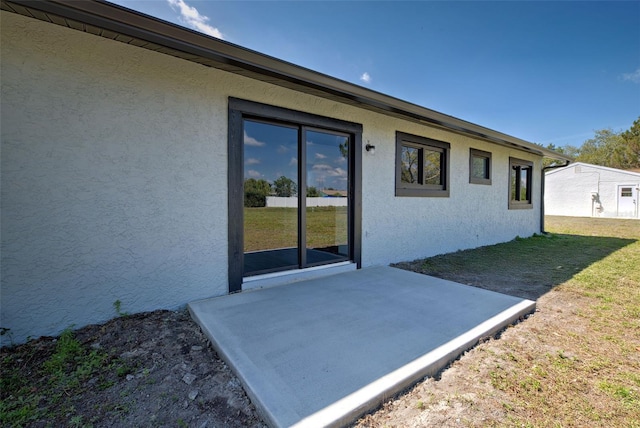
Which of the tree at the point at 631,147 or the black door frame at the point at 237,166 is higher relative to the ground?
the tree at the point at 631,147

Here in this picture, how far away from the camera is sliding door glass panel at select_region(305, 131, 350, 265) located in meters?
4.52

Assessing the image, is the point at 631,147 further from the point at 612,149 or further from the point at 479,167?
the point at 479,167

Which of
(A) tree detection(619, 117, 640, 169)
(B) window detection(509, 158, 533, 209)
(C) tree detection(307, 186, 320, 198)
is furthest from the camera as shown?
(A) tree detection(619, 117, 640, 169)

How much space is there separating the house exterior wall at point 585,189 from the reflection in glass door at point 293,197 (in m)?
23.4

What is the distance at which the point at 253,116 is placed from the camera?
3906 millimetres

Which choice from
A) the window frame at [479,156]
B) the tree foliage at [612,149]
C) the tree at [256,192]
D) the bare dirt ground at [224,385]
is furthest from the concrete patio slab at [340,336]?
the tree foliage at [612,149]

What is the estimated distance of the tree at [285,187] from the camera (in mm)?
4242

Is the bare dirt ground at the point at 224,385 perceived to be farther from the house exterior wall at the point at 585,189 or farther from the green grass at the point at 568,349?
the house exterior wall at the point at 585,189

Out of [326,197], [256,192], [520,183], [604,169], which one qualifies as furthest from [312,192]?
[604,169]

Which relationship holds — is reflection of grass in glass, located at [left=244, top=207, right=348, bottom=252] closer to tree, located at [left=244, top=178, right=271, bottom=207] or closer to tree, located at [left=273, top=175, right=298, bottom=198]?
tree, located at [left=244, top=178, right=271, bottom=207]

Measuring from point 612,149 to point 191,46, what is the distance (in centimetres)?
4552

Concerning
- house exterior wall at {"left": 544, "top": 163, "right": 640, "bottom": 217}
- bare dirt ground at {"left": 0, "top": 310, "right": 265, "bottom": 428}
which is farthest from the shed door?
bare dirt ground at {"left": 0, "top": 310, "right": 265, "bottom": 428}

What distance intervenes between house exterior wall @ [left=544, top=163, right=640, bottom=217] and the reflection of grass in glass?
23.5 metres

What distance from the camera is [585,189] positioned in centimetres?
1994
